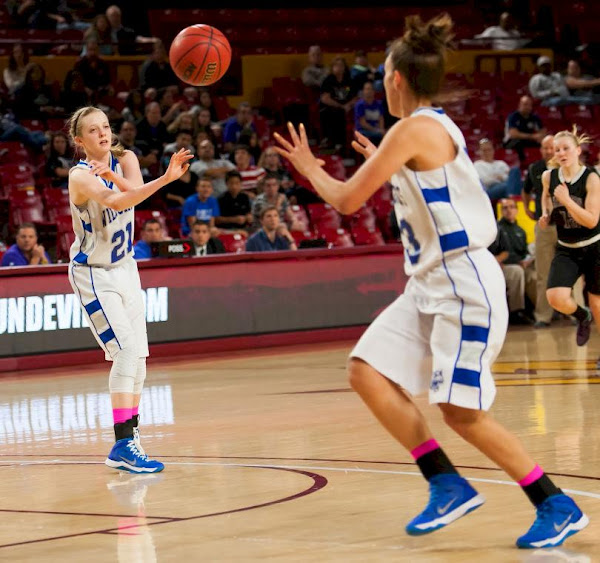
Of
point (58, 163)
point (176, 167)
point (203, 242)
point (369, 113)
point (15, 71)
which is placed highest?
point (15, 71)

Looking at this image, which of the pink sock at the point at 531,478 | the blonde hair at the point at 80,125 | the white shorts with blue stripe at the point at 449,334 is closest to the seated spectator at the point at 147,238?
the blonde hair at the point at 80,125

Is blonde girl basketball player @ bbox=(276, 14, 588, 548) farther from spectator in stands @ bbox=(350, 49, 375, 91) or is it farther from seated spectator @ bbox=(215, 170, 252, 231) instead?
spectator in stands @ bbox=(350, 49, 375, 91)

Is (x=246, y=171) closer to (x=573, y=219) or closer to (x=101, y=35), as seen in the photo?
(x=101, y=35)

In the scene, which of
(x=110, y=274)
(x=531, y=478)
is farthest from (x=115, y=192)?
(x=531, y=478)

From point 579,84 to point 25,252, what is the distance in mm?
11733

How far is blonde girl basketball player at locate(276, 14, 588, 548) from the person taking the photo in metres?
4.62

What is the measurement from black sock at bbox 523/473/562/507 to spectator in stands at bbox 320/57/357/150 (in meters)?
14.6

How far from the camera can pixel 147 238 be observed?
13.9 m

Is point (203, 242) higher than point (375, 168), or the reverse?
point (375, 168)

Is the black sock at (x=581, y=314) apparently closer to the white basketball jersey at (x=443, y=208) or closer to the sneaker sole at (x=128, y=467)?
the sneaker sole at (x=128, y=467)

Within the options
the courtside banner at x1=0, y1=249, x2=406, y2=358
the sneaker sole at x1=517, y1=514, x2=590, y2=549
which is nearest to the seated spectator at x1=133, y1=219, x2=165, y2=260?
the courtside banner at x1=0, y1=249, x2=406, y2=358

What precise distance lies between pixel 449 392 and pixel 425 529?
57 cm

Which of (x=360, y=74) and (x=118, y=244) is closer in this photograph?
(x=118, y=244)

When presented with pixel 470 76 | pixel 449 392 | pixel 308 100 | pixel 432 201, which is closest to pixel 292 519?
pixel 449 392
